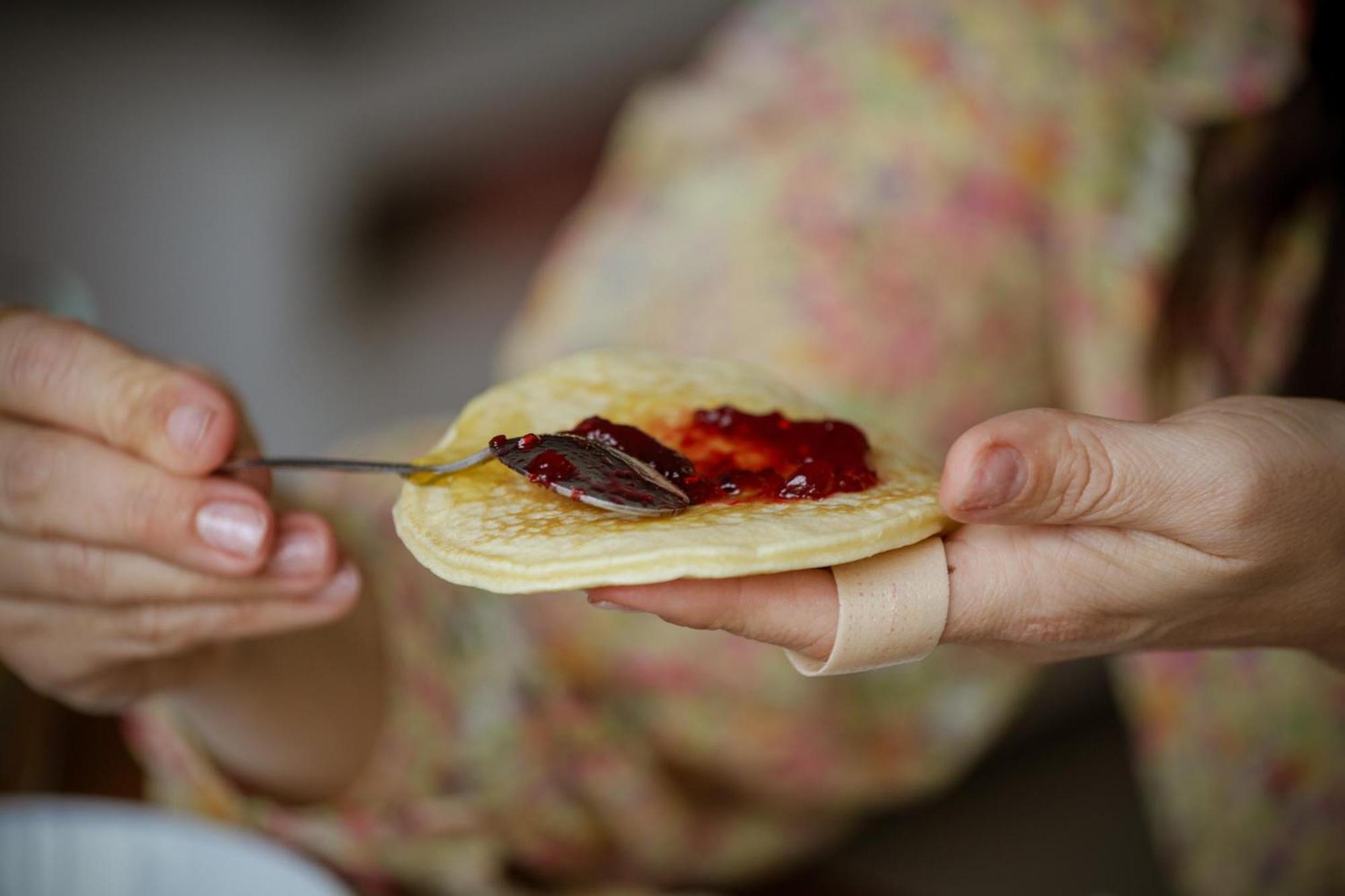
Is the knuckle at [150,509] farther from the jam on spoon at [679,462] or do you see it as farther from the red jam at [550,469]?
the red jam at [550,469]

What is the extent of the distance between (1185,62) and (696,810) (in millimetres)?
1209

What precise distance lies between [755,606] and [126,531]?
1.59ft

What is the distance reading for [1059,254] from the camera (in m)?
1.43

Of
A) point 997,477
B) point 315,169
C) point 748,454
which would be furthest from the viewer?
point 315,169

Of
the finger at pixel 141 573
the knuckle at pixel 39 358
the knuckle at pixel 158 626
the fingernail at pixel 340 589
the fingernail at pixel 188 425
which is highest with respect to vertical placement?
the knuckle at pixel 39 358

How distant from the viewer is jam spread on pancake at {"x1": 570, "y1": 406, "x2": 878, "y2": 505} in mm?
716

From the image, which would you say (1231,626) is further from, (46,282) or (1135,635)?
(46,282)

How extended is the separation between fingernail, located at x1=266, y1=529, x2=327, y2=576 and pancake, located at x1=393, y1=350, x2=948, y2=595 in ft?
0.44

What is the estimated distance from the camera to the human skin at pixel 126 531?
2.56 ft

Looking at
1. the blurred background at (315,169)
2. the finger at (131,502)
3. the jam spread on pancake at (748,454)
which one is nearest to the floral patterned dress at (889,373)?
the finger at (131,502)

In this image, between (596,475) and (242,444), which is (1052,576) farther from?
(242,444)

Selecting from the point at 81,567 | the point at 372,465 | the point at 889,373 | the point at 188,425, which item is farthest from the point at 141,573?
the point at 889,373

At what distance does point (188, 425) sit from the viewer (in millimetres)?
769

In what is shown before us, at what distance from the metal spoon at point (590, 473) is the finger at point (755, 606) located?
7 cm
